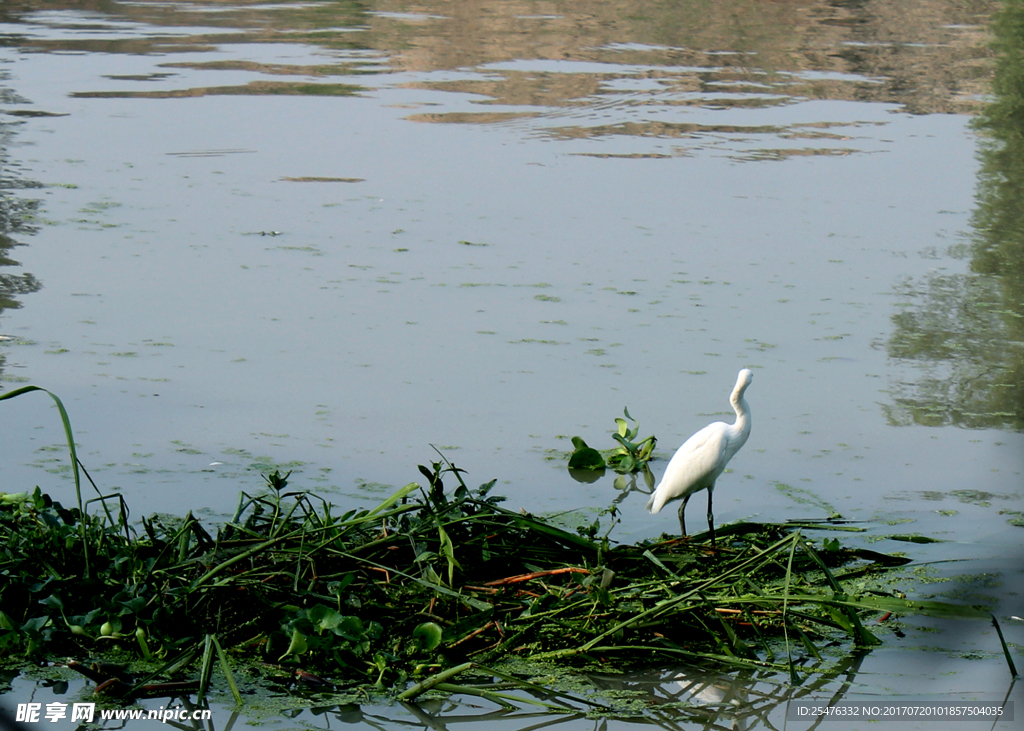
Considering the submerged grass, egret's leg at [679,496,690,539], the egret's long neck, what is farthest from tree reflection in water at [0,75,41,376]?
the egret's long neck

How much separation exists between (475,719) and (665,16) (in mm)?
16287

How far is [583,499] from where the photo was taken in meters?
4.52

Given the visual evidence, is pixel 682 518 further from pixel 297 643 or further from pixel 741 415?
pixel 297 643

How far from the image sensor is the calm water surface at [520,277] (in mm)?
4734

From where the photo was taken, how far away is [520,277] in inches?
282

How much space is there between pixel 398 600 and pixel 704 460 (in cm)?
116

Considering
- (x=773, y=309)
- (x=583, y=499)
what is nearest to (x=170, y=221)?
(x=773, y=309)

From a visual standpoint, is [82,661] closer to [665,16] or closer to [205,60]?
[205,60]

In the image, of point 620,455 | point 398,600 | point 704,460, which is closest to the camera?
point 398,600

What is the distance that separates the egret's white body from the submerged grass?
0.40m

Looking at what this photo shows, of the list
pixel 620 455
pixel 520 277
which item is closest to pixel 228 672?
pixel 620 455

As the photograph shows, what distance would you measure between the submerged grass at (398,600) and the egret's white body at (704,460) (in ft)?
1.33

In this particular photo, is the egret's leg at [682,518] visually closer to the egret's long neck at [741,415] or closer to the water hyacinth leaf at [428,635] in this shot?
the egret's long neck at [741,415]

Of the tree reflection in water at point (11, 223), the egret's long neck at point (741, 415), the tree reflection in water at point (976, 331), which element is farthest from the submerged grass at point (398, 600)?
the tree reflection in water at point (11, 223)
